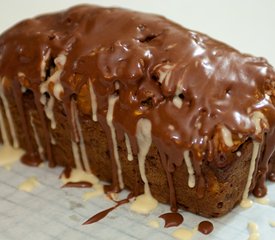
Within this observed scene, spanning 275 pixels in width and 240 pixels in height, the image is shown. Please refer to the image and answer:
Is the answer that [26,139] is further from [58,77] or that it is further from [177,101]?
[177,101]

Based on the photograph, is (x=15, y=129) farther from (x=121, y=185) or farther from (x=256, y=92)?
(x=256, y=92)

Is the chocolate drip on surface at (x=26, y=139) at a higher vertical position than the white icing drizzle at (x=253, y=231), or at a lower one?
higher

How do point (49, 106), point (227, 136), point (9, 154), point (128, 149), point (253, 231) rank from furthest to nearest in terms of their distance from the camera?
point (9, 154)
point (49, 106)
point (128, 149)
point (253, 231)
point (227, 136)

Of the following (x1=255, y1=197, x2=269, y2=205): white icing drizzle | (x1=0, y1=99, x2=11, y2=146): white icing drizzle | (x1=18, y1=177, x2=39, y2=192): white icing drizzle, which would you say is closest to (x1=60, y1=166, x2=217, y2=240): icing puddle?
(x1=18, y1=177, x2=39, y2=192): white icing drizzle

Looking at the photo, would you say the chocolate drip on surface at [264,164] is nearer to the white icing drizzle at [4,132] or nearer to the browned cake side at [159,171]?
the browned cake side at [159,171]

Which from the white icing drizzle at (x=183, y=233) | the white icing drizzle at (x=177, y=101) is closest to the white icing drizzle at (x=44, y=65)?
the white icing drizzle at (x=177, y=101)

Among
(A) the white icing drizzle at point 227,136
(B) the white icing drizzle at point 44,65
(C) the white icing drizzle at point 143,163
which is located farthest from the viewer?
(B) the white icing drizzle at point 44,65

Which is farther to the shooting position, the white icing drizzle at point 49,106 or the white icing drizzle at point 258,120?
the white icing drizzle at point 49,106

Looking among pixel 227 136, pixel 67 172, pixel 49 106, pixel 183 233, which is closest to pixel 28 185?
pixel 67 172
